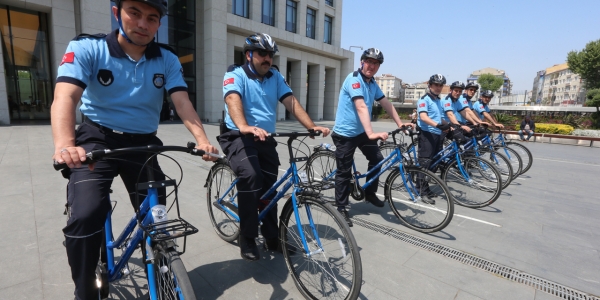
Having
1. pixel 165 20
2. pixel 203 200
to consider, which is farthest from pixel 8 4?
pixel 203 200

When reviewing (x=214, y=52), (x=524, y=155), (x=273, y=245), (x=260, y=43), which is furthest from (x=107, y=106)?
(x=214, y=52)

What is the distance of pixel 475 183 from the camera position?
4.86 metres

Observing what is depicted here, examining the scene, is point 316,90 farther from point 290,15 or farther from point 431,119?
point 431,119

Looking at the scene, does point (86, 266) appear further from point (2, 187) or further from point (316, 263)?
point (2, 187)

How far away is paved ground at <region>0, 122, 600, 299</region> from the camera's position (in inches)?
101

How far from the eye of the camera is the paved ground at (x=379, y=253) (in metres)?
2.57

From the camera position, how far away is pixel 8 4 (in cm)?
1588

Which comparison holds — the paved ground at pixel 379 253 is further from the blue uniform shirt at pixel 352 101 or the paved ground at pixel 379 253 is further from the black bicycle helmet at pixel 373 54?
the black bicycle helmet at pixel 373 54

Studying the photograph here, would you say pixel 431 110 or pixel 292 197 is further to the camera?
pixel 431 110

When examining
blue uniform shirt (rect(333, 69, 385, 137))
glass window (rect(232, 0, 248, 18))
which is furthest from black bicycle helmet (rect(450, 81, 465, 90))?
glass window (rect(232, 0, 248, 18))

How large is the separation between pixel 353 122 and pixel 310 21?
1040 inches

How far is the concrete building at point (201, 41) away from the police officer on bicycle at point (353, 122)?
17156mm

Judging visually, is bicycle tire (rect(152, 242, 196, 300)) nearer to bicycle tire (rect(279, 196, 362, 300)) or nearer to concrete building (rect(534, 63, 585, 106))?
bicycle tire (rect(279, 196, 362, 300))

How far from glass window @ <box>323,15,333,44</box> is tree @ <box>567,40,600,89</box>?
32.4m
